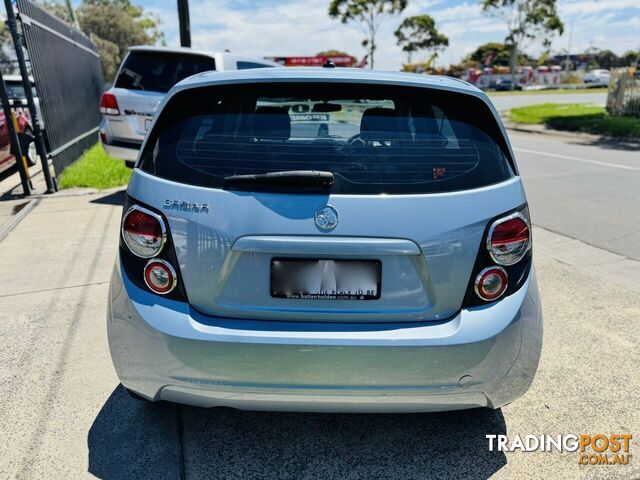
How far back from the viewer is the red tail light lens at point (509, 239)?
2.01 m

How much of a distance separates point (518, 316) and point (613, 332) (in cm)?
195

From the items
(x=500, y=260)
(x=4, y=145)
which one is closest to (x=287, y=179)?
(x=500, y=260)

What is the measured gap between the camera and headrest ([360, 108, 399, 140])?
7.02ft

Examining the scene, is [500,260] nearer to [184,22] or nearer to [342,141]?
[342,141]

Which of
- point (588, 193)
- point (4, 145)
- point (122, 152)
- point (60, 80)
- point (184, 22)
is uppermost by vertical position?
point (184, 22)

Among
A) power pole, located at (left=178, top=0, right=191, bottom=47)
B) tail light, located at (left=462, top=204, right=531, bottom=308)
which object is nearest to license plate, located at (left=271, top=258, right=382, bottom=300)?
tail light, located at (left=462, top=204, right=531, bottom=308)

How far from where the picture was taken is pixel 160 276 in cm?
203

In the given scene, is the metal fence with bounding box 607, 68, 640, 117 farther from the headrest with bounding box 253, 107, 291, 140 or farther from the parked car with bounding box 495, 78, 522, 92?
the parked car with bounding box 495, 78, 522, 92

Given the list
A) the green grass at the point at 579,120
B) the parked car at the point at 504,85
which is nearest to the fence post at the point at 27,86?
the green grass at the point at 579,120

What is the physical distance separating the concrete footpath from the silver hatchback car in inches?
16.0

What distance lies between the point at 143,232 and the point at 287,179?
63cm

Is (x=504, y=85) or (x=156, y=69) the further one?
(x=504, y=85)

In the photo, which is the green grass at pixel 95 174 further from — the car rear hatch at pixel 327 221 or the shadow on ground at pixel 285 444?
the car rear hatch at pixel 327 221

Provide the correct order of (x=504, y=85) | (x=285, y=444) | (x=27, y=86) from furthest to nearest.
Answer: (x=504, y=85) → (x=27, y=86) → (x=285, y=444)
